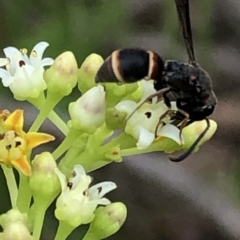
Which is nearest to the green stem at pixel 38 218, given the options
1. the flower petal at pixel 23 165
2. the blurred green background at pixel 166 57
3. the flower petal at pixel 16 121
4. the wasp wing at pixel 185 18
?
the flower petal at pixel 23 165

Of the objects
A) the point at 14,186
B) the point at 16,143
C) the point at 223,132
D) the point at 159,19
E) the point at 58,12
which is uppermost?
the point at 16,143

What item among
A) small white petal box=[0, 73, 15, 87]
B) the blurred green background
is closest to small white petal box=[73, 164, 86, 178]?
small white petal box=[0, 73, 15, 87]

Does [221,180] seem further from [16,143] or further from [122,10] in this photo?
[16,143]

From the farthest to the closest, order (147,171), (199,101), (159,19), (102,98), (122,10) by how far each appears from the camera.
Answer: (159,19)
(122,10)
(147,171)
(199,101)
(102,98)

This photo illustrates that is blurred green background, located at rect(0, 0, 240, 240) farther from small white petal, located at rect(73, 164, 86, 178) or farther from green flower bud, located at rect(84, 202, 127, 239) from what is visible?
small white petal, located at rect(73, 164, 86, 178)

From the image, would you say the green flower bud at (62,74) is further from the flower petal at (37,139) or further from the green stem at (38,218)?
the green stem at (38,218)

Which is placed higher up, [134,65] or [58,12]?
[134,65]

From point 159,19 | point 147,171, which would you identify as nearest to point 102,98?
point 147,171
